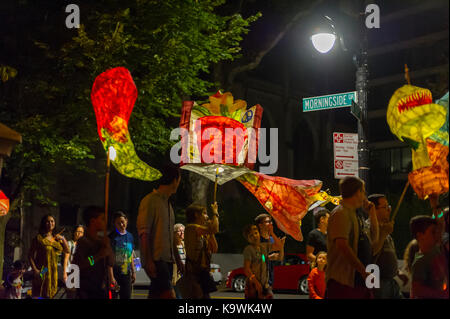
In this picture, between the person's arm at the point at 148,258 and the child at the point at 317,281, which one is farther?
the child at the point at 317,281

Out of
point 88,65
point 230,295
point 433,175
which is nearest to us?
point 433,175

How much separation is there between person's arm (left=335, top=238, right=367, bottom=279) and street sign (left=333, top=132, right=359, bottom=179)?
5339 mm

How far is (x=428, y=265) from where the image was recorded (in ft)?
22.7

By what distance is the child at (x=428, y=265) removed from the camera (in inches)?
269

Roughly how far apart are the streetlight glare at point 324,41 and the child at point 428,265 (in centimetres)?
538

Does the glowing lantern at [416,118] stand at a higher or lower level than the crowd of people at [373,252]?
higher

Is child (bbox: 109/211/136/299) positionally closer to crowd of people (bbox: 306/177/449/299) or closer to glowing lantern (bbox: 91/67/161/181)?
glowing lantern (bbox: 91/67/161/181)

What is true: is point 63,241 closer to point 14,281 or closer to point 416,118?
point 14,281

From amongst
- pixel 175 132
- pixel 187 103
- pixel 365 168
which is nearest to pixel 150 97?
pixel 175 132

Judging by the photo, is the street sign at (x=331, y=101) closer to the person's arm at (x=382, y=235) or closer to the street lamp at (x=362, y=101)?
the street lamp at (x=362, y=101)

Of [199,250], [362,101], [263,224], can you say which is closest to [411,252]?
[263,224]

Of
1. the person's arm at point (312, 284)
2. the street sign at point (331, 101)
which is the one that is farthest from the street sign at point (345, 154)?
the person's arm at point (312, 284)

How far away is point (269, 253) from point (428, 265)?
2674 millimetres
